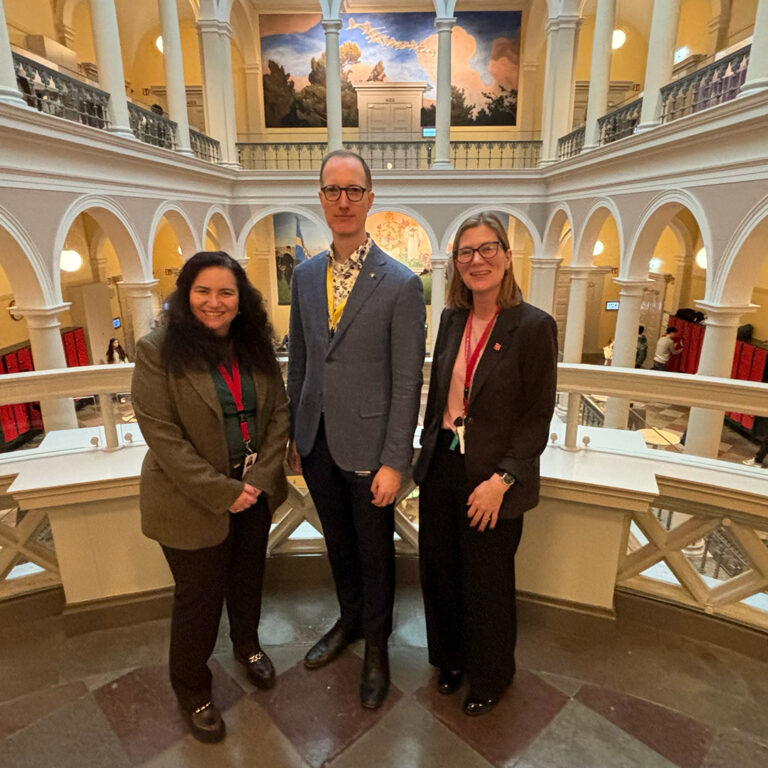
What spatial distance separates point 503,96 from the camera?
18.5 m

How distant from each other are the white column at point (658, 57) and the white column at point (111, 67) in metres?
8.37

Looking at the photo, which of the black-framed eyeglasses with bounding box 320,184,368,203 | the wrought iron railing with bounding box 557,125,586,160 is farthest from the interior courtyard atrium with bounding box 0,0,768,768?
the black-framed eyeglasses with bounding box 320,184,368,203

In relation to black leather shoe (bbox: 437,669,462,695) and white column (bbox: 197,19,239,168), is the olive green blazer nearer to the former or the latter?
black leather shoe (bbox: 437,669,462,695)

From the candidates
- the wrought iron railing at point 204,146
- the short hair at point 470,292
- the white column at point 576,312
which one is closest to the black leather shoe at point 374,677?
the short hair at point 470,292

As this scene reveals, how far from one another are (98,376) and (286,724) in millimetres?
1624

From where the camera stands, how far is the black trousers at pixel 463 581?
79.2 inches

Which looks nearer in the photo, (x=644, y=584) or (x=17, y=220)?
(x=644, y=584)

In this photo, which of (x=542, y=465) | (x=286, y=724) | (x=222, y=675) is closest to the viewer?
(x=286, y=724)

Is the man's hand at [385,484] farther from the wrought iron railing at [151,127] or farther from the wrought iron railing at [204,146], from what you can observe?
the wrought iron railing at [204,146]

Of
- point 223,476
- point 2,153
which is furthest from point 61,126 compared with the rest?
point 223,476

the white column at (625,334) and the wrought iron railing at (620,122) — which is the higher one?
the wrought iron railing at (620,122)

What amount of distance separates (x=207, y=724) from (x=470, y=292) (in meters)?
1.85

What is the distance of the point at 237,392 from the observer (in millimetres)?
1962

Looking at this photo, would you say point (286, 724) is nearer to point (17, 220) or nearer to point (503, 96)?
point (17, 220)
